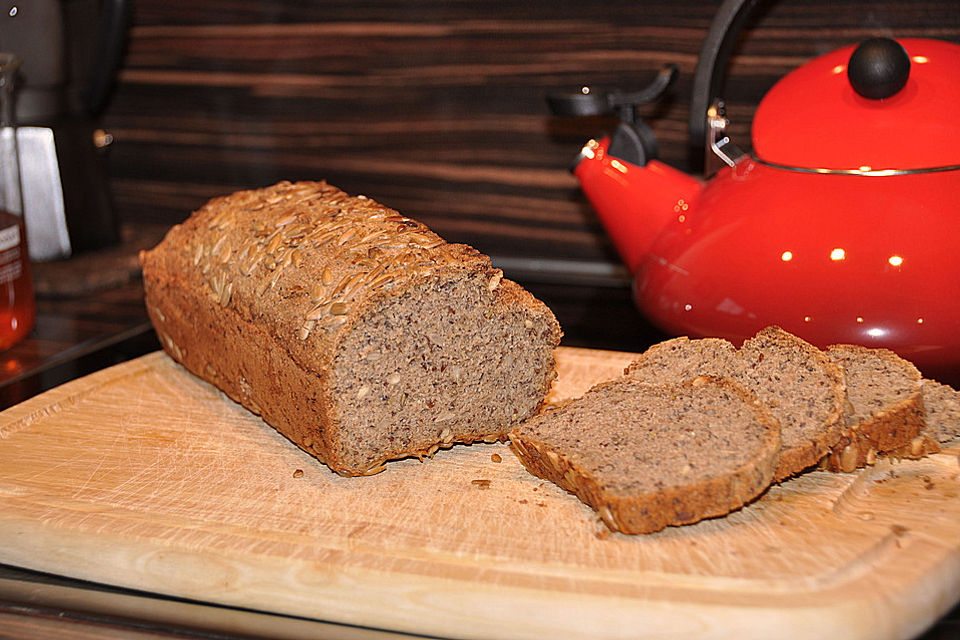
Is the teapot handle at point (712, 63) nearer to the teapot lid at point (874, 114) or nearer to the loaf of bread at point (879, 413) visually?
the teapot lid at point (874, 114)

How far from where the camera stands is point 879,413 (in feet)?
5.20

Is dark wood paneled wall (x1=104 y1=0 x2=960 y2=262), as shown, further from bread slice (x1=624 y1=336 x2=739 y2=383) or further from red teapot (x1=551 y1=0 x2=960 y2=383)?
bread slice (x1=624 y1=336 x2=739 y2=383)

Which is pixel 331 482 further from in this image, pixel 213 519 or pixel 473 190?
pixel 473 190

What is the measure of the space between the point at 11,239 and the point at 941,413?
81.6 inches

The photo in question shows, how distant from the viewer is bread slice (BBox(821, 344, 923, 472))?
1579mm

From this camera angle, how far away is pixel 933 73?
1.76 m

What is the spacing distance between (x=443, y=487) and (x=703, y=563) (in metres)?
0.48

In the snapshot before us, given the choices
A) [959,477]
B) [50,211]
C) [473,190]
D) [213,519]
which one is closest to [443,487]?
[213,519]

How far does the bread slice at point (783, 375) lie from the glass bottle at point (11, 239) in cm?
149

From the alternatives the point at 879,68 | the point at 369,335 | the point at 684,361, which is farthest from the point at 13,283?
the point at 879,68

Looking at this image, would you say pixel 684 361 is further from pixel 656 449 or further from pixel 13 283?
pixel 13 283

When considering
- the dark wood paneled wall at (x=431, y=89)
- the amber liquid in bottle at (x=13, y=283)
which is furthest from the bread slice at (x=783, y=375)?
the amber liquid in bottle at (x=13, y=283)

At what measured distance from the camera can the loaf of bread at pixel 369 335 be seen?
1.62m

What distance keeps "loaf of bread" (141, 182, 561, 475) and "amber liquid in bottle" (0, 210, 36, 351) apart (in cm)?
57
